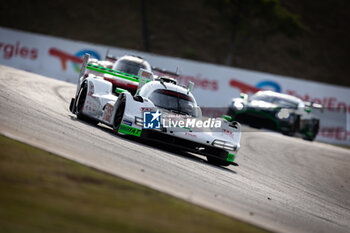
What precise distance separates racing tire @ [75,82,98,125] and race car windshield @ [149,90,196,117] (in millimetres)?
1645

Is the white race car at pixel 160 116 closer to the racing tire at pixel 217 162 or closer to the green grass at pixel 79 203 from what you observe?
the racing tire at pixel 217 162

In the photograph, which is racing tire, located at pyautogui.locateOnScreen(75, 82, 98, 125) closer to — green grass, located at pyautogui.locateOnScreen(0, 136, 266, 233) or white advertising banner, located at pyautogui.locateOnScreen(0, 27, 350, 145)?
green grass, located at pyautogui.locateOnScreen(0, 136, 266, 233)

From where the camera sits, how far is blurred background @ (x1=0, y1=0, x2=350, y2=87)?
Result: 39562 mm

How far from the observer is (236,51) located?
133 ft

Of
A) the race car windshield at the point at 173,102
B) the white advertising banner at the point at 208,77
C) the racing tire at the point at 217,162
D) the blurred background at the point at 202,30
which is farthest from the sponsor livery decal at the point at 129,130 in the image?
the blurred background at the point at 202,30

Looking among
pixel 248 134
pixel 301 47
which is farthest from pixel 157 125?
pixel 301 47

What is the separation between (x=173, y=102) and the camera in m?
11.0

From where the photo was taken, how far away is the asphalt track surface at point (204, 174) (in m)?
6.70

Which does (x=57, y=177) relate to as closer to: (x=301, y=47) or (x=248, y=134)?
(x=248, y=134)

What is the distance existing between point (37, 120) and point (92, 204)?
4.78 metres

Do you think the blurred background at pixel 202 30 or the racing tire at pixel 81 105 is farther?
the blurred background at pixel 202 30

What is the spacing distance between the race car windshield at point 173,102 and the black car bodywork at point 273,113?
8677mm

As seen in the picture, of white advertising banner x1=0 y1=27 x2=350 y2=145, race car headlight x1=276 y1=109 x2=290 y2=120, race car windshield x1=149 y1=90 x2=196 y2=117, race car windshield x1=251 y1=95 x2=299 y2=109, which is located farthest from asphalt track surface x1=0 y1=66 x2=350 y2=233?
white advertising banner x1=0 y1=27 x2=350 y2=145

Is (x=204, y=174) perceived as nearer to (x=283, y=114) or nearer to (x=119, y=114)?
(x=119, y=114)
